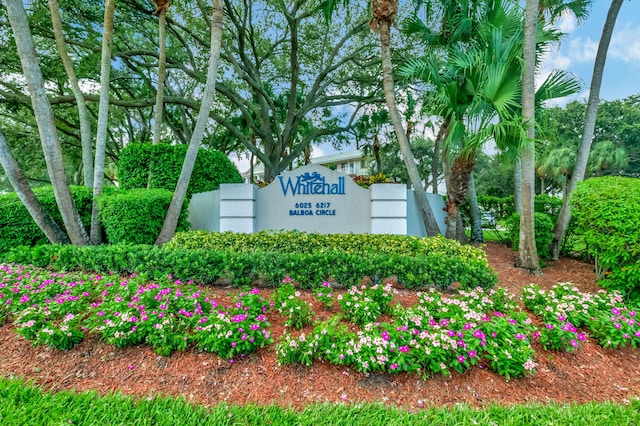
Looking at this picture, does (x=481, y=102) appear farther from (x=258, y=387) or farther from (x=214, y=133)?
(x=214, y=133)

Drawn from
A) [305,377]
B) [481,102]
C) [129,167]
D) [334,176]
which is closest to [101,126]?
[129,167]

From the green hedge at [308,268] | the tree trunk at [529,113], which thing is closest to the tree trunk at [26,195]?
the green hedge at [308,268]

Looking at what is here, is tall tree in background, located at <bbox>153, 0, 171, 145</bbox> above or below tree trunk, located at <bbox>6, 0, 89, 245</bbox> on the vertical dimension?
above

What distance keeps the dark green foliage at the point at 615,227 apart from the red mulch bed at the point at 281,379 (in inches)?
66.3

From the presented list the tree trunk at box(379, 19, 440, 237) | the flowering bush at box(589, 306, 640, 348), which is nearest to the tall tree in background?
the tree trunk at box(379, 19, 440, 237)

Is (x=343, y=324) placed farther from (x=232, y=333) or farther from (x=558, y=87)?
(x=558, y=87)

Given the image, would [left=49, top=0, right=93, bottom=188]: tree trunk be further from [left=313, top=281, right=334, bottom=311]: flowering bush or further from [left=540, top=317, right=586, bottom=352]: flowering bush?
[left=540, top=317, right=586, bottom=352]: flowering bush

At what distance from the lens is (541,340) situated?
127 inches

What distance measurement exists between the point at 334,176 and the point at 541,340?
190 inches

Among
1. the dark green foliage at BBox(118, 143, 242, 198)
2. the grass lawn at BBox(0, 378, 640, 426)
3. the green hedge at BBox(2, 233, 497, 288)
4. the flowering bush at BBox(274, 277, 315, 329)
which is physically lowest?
the grass lawn at BBox(0, 378, 640, 426)

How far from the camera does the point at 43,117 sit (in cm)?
550

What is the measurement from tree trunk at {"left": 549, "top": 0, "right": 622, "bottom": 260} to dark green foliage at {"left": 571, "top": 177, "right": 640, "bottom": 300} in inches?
74.7

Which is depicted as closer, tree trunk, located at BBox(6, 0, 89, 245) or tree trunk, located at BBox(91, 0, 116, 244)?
tree trunk, located at BBox(6, 0, 89, 245)

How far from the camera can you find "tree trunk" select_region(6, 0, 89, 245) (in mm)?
5113
